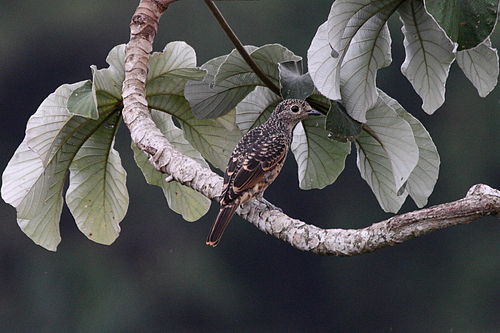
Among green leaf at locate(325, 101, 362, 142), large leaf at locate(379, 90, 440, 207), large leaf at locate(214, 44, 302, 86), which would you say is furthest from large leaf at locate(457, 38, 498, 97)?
large leaf at locate(214, 44, 302, 86)

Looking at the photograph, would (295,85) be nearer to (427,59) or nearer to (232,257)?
(427,59)

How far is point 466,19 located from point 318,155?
0.83 m

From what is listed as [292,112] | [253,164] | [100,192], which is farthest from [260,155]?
[100,192]

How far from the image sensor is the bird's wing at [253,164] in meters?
3.18

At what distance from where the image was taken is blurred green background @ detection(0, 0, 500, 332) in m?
14.6

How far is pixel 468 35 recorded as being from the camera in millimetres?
2559

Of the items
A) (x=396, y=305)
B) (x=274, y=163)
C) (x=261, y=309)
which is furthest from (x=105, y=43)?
(x=274, y=163)

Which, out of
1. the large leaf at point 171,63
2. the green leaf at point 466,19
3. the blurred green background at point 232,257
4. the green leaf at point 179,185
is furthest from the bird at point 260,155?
the blurred green background at point 232,257

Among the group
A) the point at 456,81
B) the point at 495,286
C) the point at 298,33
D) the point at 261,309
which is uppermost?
the point at 298,33

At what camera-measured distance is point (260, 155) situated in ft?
11.3

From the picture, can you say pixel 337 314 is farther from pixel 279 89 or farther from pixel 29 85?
pixel 279 89

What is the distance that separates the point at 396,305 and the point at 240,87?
1271 cm

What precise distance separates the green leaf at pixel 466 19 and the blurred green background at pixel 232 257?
11530 mm

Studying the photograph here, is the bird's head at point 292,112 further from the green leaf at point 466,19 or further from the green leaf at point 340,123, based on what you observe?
the green leaf at point 466,19
